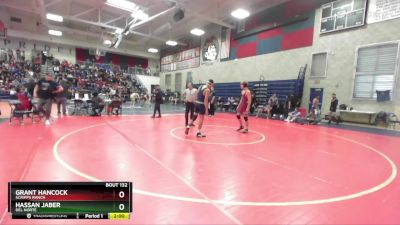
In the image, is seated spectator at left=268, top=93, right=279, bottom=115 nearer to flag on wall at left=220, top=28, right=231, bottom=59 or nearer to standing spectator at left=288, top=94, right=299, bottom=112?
standing spectator at left=288, top=94, right=299, bottom=112

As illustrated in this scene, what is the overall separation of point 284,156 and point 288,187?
1.76 m

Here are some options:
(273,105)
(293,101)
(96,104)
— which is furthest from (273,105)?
(96,104)

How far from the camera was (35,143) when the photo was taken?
17.1ft

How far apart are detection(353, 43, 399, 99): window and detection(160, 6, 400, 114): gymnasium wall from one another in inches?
11.1

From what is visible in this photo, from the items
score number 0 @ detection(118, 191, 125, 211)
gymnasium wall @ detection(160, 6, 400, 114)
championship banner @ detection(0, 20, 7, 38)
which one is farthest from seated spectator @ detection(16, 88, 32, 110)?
championship banner @ detection(0, 20, 7, 38)

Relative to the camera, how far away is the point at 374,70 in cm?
1138

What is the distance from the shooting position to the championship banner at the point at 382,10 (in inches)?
408

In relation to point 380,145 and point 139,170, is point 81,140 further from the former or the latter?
point 380,145

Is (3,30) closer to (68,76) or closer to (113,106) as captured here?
(68,76)

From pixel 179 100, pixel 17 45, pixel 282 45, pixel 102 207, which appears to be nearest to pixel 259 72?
pixel 282 45

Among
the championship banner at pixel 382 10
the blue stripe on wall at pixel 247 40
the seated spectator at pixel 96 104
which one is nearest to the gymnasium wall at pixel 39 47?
the seated spectator at pixel 96 104

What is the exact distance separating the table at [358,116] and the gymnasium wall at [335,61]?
0.41 meters
